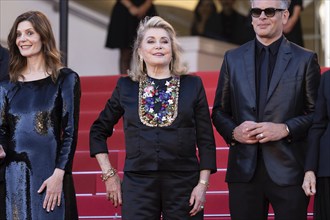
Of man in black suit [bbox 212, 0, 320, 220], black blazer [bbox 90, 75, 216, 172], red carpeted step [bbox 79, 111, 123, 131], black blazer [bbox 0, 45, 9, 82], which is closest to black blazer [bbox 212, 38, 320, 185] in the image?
man in black suit [bbox 212, 0, 320, 220]

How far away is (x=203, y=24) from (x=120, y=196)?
335 inches

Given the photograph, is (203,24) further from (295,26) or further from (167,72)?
(167,72)

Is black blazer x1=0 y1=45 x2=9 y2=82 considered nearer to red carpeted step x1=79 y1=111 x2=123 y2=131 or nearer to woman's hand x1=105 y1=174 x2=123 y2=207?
woman's hand x1=105 y1=174 x2=123 y2=207

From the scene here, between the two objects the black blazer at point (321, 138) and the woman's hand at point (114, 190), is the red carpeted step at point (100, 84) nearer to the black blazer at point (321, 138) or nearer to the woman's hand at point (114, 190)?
the woman's hand at point (114, 190)

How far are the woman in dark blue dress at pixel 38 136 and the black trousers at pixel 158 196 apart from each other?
1.48ft

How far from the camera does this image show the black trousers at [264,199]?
6121 mm

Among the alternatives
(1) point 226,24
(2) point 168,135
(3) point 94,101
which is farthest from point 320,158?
(1) point 226,24

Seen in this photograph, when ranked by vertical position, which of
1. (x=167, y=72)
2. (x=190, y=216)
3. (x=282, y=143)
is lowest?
(x=190, y=216)

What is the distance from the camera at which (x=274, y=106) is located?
246 inches

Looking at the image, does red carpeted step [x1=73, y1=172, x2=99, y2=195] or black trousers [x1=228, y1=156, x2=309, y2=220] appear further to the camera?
red carpeted step [x1=73, y1=172, x2=99, y2=195]

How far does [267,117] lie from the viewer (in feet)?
20.5

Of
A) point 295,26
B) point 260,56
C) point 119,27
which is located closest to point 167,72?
point 260,56

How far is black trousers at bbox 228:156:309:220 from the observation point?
20.1ft

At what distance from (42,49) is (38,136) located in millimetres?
605
